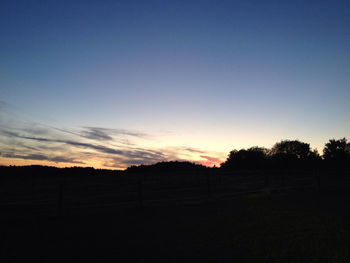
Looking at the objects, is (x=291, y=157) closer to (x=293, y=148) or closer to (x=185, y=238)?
(x=293, y=148)

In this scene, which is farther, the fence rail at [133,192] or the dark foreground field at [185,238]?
the fence rail at [133,192]

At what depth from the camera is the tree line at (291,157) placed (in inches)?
2164

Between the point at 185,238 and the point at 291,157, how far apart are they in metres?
61.1

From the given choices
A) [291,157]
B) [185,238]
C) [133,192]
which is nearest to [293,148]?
[291,157]

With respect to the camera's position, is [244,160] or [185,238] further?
[244,160]

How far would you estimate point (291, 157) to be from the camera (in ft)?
193

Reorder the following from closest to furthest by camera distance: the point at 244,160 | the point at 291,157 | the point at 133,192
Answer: the point at 133,192
the point at 291,157
the point at 244,160

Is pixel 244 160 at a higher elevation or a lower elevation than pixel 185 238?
higher

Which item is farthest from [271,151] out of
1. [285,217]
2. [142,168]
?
[285,217]

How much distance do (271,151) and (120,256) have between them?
3611 inches

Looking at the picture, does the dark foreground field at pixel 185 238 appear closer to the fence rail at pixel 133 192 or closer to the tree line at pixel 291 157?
the fence rail at pixel 133 192

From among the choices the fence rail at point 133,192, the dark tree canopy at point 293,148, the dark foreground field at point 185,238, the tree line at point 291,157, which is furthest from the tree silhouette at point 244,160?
the dark foreground field at point 185,238

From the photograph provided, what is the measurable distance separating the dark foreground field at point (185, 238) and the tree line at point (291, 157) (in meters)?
49.0

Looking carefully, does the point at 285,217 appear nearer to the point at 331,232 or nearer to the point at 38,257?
the point at 331,232
